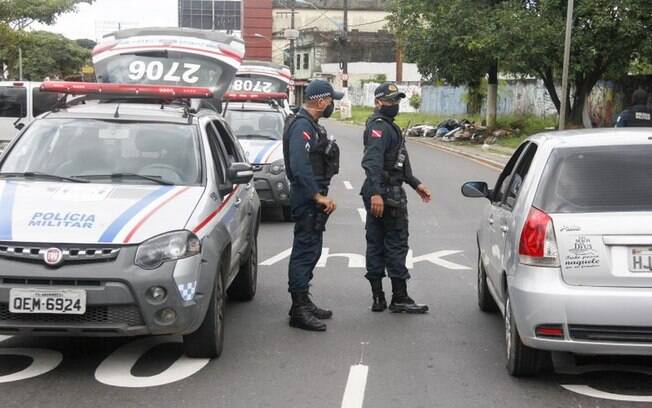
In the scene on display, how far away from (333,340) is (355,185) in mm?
13215

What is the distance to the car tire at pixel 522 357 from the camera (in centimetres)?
572

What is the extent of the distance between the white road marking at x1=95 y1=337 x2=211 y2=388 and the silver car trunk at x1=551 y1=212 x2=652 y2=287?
2.47m

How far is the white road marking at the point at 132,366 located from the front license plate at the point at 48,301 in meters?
0.56

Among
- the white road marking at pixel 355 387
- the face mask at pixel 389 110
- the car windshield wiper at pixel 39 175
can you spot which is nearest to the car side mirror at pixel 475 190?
the face mask at pixel 389 110

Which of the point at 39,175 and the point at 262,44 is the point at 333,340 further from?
the point at 262,44

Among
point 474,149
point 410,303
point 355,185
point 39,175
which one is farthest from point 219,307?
point 474,149

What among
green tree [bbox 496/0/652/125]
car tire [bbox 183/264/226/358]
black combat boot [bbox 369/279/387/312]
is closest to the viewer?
car tire [bbox 183/264/226/358]

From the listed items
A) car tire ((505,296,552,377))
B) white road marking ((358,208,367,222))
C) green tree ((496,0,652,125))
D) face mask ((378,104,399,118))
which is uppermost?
green tree ((496,0,652,125))

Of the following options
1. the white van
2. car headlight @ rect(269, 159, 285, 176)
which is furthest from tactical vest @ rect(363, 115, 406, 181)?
the white van

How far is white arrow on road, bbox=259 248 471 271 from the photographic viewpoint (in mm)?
10188

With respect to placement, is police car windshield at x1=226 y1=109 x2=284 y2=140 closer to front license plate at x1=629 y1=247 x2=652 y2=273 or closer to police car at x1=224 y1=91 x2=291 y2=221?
police car at x1=224 y1=91 x2=291 y2=221

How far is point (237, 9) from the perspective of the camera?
10644cm

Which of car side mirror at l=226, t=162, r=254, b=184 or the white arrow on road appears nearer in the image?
car side mirror at l=226, t=162, r=254, b=184

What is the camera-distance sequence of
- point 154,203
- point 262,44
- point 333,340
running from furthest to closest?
point 262,44 → point 333,340 → point 154,203
